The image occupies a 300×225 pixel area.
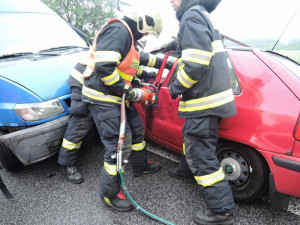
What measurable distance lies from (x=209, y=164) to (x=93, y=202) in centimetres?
120

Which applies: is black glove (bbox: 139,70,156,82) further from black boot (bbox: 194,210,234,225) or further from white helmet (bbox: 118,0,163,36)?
black boot (bbox: 194,210,234,225)

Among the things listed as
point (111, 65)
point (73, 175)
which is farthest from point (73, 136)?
point (111, 65)

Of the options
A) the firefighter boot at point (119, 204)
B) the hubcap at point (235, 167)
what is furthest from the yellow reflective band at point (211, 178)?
the firefighter boot at point (119, 204)

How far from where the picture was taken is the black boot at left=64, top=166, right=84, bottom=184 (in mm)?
2459

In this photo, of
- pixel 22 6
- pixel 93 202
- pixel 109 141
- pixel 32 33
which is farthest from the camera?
pixel 22 6

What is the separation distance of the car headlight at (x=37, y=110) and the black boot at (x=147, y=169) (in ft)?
3.59

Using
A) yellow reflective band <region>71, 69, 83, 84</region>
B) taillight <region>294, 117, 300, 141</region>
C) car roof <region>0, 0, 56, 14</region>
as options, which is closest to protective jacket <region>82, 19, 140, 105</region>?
yellow reflective band <region>71, 69, 83, 84</region>

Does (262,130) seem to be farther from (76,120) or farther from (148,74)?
(76,120)

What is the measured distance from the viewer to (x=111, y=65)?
1773 millimetres

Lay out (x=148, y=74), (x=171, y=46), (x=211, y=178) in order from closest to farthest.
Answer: (x=211, y=178)
(x=171, y=46)
(x=148, y=74)

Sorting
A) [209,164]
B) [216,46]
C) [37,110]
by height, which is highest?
[216,46]

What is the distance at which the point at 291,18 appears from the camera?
210 centimetres

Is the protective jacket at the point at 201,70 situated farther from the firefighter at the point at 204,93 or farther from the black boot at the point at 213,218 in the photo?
the black boot at the point at 213,218

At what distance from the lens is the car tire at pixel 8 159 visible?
2391mm
